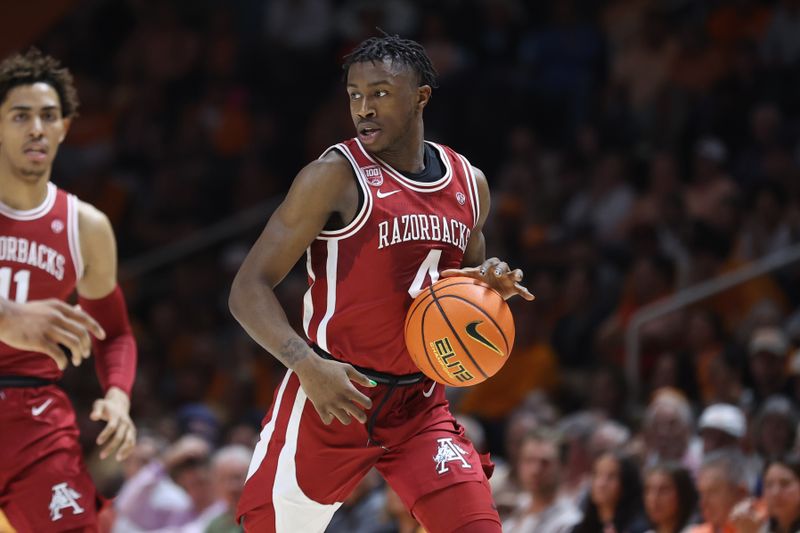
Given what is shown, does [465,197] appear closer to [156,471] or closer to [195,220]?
[156,471]

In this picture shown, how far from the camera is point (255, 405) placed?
448 inches

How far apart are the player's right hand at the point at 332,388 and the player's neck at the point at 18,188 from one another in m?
1.67

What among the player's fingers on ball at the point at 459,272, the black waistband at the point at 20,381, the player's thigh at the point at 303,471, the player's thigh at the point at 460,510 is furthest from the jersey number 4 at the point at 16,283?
the player's thigh at the point at 460,510

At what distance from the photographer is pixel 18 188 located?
18.9ft

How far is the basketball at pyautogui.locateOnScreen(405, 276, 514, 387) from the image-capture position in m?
4.90

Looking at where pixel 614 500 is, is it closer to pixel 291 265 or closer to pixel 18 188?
pixel 291 265

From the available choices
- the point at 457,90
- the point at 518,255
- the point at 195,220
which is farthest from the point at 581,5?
the point at 195,220

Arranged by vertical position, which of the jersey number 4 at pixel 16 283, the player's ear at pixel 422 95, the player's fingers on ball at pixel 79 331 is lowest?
the player's fingers on ball at pixel 79 331

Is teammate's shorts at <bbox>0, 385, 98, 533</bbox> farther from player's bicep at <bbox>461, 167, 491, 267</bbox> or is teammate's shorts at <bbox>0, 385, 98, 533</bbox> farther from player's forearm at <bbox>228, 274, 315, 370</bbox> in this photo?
player's bicep at <bbox>461, 167, 491, 267</bbox>

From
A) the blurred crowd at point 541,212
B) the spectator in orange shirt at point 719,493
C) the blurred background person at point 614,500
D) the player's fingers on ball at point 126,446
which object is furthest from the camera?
the blurred crowd at point 541,212

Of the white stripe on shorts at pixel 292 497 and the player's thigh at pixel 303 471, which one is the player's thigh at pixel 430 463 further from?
the white stripe on shorts at pixel 292 497

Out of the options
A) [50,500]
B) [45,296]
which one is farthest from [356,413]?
[45,296]

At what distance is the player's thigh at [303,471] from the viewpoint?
5070mm

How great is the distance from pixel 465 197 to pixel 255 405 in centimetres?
637
